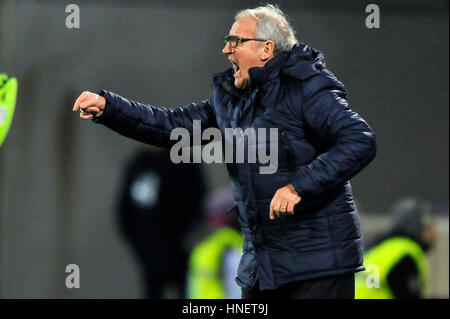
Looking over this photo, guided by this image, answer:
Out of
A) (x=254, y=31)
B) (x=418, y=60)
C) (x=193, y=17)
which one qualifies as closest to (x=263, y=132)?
(x=254, y=31)

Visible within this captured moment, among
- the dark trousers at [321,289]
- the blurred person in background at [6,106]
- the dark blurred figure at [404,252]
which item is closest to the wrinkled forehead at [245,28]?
the dark trousers at [321,289]

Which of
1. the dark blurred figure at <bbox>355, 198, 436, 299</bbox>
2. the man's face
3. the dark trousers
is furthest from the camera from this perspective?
the dark blurred figure at <bbox>355, 198, 436, 299</bbox>

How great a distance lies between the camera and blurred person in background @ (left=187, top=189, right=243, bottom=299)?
231 inches

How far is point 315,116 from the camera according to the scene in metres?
3.28

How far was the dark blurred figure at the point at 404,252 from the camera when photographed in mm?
6094

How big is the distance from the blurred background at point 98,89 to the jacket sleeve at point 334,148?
2.64 metres

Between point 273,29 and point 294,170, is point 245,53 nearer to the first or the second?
point 273,29

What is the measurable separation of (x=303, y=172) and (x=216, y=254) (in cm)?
276

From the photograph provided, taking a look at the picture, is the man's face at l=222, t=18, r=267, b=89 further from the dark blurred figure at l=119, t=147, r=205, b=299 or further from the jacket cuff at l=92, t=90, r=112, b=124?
the dark blurred figure at l=119, t=147, r=205, b=299

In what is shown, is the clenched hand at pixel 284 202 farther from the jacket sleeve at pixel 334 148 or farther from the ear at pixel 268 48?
the ear at pixel 268 48

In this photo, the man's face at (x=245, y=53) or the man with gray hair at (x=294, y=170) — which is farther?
the man's face at (x=245, y=53)

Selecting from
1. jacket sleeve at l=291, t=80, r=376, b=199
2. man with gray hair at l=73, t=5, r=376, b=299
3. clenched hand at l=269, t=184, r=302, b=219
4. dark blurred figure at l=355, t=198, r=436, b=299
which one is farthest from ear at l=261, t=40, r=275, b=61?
dark blurred figure at l=355, t=198, r=436, b=299

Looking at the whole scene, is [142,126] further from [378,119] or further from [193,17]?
[378,119]

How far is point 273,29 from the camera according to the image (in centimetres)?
350
